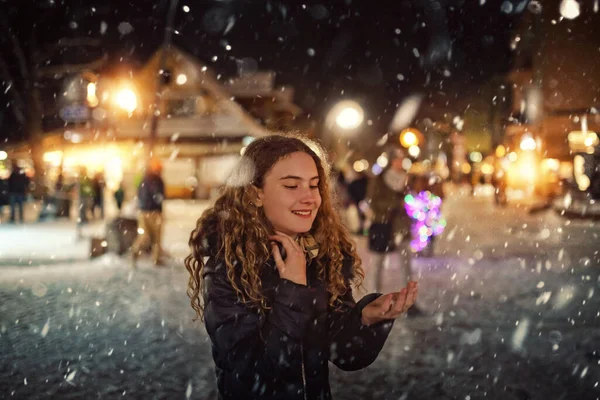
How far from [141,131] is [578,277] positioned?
25.0 m

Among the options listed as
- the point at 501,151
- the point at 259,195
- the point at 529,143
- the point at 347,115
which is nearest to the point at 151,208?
the point at 347,115

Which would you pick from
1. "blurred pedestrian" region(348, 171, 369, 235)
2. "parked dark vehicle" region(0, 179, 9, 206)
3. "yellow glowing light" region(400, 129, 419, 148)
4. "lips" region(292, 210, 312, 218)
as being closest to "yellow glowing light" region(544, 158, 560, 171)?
"blurred pedestrian" region(348, 171, 369, 235)

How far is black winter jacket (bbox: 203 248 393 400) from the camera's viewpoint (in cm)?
190

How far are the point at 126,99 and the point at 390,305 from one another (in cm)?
1461

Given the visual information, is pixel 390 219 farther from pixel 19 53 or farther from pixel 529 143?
pixel 19 53

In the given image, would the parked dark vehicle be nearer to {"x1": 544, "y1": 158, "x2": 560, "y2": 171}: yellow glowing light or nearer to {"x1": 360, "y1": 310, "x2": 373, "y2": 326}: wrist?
{"x1": 360, "y1": 310, "x2": 373, "y2": 326}: wrist

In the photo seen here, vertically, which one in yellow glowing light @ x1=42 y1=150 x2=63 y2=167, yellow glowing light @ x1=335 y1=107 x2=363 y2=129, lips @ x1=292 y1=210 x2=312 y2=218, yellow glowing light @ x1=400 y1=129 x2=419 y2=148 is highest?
yellow glowing light @ x1=42 y1=150 x2=63 y2=167

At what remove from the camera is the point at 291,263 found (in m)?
1.95

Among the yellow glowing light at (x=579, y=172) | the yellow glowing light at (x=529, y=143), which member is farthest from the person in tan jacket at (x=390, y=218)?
the yellow glowing light at (x=529, y=143)

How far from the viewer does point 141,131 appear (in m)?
30.0

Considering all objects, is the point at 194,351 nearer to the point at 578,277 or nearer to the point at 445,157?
the point at 578,277

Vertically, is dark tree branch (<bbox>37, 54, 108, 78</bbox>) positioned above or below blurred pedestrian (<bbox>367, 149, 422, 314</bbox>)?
above

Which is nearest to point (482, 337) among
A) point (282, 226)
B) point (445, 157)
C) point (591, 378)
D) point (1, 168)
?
point (591, 378)

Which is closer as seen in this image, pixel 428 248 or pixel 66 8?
pixel 428 248
